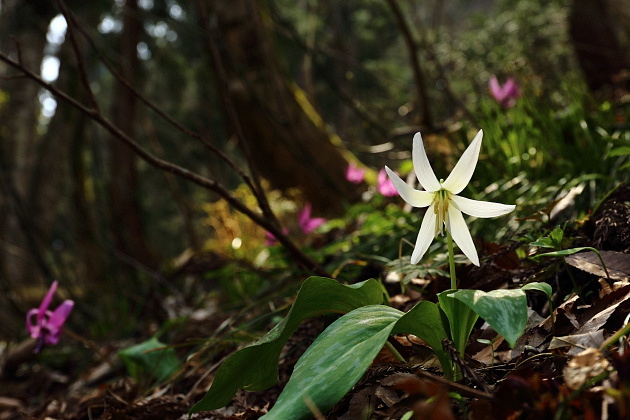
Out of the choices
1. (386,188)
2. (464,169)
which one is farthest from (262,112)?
(464,169)

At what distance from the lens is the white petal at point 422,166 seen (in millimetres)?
778

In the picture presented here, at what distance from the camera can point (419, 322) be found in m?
0.81

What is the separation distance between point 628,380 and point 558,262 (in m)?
0.57

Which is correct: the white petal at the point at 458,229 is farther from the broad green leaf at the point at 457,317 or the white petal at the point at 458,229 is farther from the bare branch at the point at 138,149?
the bare branch at the point at 138,149

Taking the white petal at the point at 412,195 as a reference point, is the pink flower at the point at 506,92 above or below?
below

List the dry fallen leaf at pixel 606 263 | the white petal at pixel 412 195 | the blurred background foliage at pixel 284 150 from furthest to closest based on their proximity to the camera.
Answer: the blurred background foliage at pixel 284 150 → the dry fallen leaf at pixel 606 263 → the white petal at pixel 412 195

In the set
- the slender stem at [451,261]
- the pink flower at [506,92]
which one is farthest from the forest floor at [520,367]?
the pink flower at [506,92]

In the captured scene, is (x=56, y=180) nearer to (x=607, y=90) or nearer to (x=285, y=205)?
(x=285, y=205)

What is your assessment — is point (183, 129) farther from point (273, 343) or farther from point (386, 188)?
point (386, 188)

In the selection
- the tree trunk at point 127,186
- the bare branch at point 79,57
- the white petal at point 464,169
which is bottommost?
the tree trunk at point 127,186

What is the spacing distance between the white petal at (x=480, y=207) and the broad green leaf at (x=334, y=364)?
192 mm

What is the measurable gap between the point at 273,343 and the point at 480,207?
1.25 feet

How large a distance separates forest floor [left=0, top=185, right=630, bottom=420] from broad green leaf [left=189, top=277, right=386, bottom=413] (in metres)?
0.12

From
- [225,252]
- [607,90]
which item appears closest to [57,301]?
[225,252]
